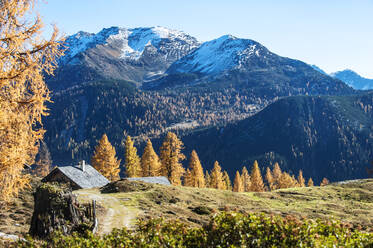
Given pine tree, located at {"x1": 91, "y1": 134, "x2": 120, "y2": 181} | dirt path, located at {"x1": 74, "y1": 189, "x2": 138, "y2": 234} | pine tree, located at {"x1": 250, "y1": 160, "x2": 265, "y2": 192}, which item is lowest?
pine tree, located at {"x1": 250, "y1": 160, "x2": 265, "y2": 192}

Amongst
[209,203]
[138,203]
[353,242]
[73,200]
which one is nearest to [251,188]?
[209,203]

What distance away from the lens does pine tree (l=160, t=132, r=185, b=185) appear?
72.2 meters

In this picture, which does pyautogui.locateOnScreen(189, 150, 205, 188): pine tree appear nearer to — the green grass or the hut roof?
the green grass

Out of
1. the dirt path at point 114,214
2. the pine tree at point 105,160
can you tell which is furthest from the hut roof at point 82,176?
the dirt path at point 114,214

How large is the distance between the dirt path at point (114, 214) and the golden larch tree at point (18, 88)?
13067mm

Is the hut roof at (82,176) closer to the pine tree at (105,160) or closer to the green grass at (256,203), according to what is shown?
the green grass at (256,203)

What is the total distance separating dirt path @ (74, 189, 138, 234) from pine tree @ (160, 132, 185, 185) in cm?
3145

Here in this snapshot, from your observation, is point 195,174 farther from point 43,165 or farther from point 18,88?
point 18,88

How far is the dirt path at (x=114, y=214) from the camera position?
2820 centimetres

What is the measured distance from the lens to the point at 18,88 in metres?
14.3

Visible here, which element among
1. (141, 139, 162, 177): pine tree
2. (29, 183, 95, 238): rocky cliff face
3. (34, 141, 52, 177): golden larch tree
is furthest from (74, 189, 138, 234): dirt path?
(34, 141, 52, 177): golden larch tree

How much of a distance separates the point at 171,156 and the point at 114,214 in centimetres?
4086

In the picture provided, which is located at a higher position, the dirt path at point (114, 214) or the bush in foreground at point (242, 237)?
the bush in foreground at point (242, 237)

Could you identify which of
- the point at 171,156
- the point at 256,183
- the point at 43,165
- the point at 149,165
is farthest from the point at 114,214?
the point at 43,165
